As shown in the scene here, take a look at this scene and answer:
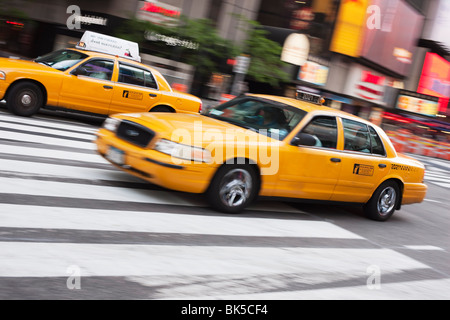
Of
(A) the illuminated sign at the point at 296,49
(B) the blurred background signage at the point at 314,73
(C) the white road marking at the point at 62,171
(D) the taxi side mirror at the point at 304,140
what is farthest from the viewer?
(B) the blurred background signage at the point at 314,73

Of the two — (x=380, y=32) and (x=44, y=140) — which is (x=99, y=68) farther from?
(x=380, y=32)

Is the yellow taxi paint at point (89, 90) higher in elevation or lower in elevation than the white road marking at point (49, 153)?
higher

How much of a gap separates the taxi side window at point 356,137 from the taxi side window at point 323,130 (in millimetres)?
216

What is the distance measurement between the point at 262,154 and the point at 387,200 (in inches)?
110

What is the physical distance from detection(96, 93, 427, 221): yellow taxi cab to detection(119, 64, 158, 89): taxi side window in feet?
15.7

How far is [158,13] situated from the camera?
85.6 feet

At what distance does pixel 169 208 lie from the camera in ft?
20.1

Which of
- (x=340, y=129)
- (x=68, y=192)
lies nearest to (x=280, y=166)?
(x=340, y=129)

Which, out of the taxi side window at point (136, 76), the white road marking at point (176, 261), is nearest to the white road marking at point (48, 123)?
the taxi side window at point (136, 76)

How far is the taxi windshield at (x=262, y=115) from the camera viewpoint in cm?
700

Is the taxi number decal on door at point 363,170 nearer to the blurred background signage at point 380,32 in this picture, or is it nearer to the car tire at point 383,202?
the car tire at point 383,202

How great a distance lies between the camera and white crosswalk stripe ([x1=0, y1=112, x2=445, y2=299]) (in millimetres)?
3844

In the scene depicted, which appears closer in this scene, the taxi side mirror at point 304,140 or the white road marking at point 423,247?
the taxi side mirror at point 304,140
